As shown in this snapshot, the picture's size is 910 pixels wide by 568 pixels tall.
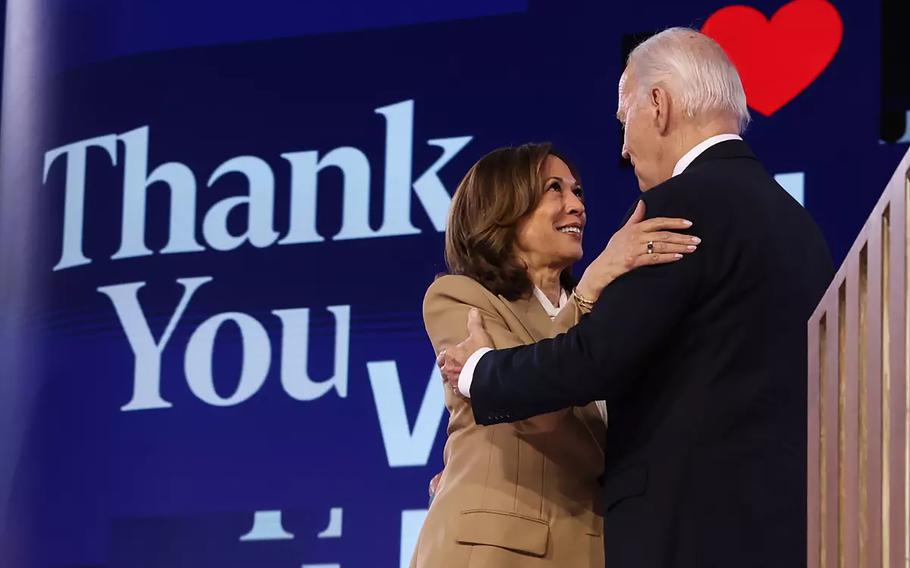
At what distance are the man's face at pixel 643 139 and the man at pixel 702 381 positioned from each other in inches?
6.3

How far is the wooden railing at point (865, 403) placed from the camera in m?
1.31

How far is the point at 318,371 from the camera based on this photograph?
426cm

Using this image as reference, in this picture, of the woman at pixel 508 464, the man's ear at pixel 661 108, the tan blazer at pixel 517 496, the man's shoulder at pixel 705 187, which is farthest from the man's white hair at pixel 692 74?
the tan blazer at pixel 517 496

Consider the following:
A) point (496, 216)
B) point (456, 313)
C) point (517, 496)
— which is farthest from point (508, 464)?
point (496, 216)

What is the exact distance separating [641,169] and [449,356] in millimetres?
421

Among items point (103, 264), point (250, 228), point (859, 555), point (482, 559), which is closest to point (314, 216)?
point (250, 228)

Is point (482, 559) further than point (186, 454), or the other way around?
point (186, 454)

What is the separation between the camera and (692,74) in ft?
7.39

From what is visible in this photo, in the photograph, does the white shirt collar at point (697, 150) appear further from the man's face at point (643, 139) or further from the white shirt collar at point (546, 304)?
the white shirt collar at point (546, 304)

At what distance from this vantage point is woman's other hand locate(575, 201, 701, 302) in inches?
78.7

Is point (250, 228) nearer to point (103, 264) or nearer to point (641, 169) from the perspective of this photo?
point (103, 264)

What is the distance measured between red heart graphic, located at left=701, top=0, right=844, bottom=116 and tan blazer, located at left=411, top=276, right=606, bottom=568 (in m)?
1.71

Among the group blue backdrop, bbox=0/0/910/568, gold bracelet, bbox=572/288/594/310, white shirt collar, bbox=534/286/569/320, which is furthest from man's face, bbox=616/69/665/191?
blue backdrop, bbox=0/0/910/568

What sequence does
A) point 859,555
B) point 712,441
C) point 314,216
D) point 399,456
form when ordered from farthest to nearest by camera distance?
point 314,216 → point 399,456 → point 712,441 → point 859,555
